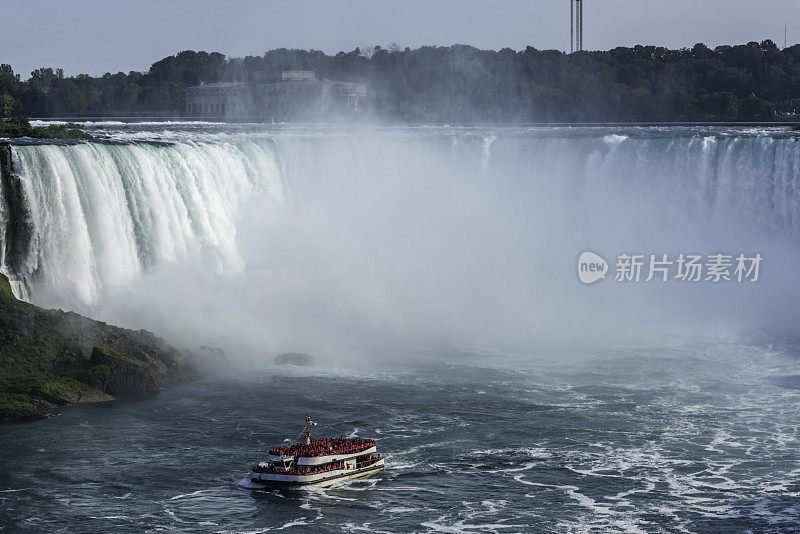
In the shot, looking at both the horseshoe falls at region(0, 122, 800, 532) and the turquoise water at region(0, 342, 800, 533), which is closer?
the turquoise water at region(0, 342, 800, 533)

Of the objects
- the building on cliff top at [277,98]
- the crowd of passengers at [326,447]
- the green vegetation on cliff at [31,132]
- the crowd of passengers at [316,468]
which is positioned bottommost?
the crowd of passengers at [316,468]

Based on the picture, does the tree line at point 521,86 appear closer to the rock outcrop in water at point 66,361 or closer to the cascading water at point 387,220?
the cascading water at point 387,220

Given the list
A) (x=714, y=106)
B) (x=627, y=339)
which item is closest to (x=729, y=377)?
(x=627, y=339)

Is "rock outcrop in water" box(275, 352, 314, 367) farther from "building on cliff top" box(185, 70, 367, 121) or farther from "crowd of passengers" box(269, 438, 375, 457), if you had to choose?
"building on cliff top" box(185, 70, 367, 121)

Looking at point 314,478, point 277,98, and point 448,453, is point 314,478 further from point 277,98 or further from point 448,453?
point 277,98

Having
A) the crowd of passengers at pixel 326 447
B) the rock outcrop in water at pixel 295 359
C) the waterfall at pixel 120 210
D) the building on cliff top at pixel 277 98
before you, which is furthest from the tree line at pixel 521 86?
the crowd of passengers at pixel 326 447

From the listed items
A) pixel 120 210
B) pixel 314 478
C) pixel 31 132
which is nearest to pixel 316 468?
pixel 314 478

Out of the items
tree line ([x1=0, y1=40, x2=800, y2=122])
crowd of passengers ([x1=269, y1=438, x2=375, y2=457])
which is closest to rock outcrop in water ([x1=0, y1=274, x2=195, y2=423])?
crowd of passengers ([x1=269, y1=438, x2=375, y2=457])
